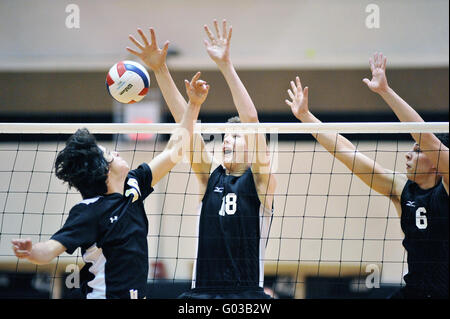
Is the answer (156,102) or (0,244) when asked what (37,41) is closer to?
(156,102)

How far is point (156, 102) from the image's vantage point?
979 centimetres

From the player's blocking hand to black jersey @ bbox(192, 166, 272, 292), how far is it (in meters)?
1.34

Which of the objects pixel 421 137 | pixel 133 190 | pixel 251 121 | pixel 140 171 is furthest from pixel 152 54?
pixel 421 137

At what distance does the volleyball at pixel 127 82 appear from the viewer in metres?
4.51

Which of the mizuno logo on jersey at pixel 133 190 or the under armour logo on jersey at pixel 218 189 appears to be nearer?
the mizuno logo on jersey at pixel 133 190

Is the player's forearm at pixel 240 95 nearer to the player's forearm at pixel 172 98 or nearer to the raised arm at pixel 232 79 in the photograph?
the raised arm at pixel 232 79

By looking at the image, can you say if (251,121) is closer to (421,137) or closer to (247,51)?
(421,137)

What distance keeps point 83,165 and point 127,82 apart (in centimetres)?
104

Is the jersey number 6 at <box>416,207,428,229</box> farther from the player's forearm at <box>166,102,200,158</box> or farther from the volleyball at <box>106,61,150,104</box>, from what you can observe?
the volleyball at <box>106,61,150,104</box>

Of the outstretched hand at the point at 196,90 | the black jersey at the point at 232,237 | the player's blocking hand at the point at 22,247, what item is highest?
the outstretched hand at the point at 196,90

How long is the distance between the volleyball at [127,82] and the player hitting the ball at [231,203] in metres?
0.13

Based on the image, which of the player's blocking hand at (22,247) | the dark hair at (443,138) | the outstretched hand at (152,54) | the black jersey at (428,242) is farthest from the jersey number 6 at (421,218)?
the player's blocking hand at (22,247)

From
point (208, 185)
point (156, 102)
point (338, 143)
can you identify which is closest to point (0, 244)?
point (156, 102)

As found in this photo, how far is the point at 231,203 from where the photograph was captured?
4336 millimetres
